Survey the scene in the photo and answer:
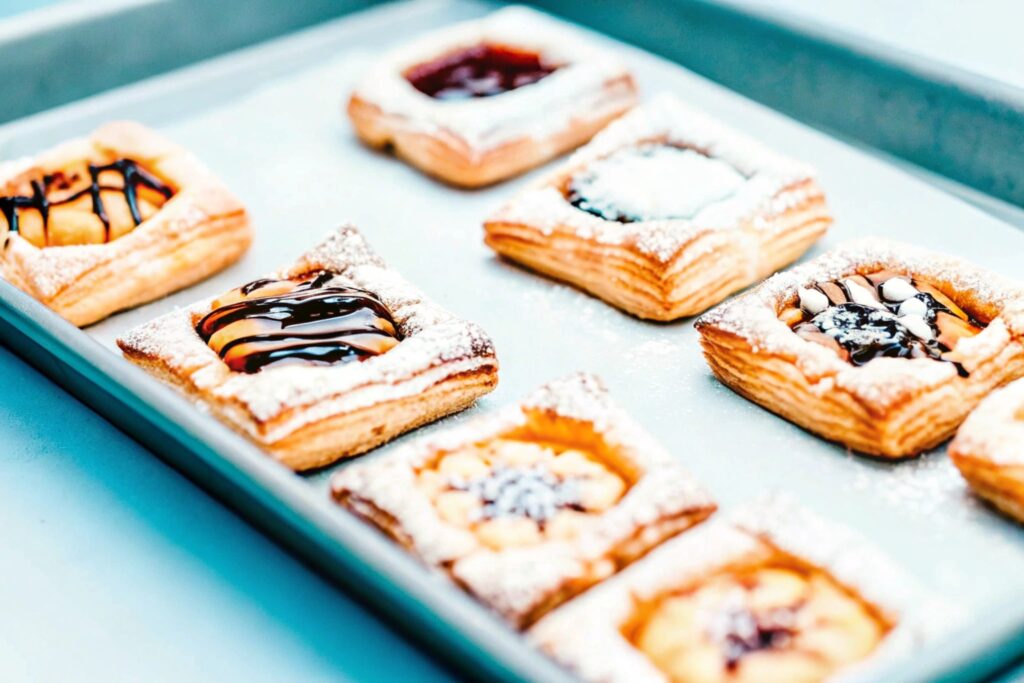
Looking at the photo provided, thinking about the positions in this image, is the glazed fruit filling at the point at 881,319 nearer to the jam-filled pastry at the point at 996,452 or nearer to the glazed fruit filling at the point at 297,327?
the jam-filled pastry at the point at 996,452

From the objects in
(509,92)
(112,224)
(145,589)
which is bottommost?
(145,589)

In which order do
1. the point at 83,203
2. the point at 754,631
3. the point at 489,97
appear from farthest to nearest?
the point at 489,97 < the point at 83,203 < the point at 754,631

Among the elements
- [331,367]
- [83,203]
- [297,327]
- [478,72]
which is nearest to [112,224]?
[83,203]

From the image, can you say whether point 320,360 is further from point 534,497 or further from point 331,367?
point 534,497

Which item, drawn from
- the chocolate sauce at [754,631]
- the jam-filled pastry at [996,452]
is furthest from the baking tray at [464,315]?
the chocolate sauce at [754,631]

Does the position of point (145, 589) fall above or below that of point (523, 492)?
below

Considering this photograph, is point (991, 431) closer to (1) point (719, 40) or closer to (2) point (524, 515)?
(2) point (524, 515)

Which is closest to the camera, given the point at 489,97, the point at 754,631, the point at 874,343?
the point at 754,631

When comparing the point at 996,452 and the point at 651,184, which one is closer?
the point at 996,452
